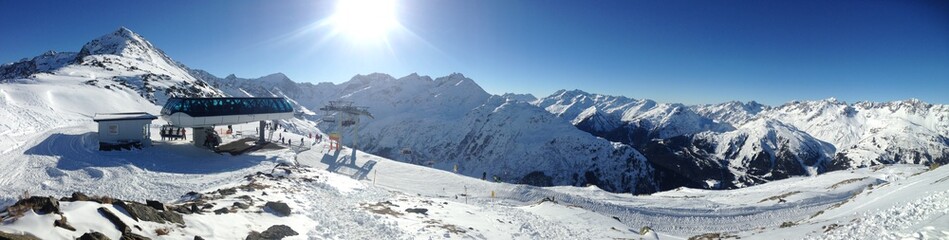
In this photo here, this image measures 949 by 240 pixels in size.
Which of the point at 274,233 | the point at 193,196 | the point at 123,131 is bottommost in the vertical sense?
the point at 274,233

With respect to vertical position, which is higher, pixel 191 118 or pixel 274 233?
pixel 191 118

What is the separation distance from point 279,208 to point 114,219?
8.56m

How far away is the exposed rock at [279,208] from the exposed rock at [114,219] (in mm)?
8251

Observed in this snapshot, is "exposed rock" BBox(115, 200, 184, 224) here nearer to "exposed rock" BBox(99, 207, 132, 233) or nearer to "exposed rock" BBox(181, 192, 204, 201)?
"exposed rock" BBox(99, 207, 132, 233)

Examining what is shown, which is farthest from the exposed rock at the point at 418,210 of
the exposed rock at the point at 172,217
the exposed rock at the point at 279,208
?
the exposed rock at the point at 172,217

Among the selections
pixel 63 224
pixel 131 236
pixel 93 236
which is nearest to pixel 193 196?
pixel 131 236

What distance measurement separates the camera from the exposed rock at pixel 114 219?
1258 cm

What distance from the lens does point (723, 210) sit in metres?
44.4

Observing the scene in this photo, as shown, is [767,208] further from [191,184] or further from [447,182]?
[191,184]

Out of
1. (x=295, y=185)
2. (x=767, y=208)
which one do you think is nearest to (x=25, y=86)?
(x=295, y=185)

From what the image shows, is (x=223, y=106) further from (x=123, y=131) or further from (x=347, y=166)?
(x=347, y=166)

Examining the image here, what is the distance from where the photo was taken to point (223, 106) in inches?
1912

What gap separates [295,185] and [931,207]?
32432mm

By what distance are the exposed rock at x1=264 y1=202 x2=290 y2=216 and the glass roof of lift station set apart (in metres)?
30.3
